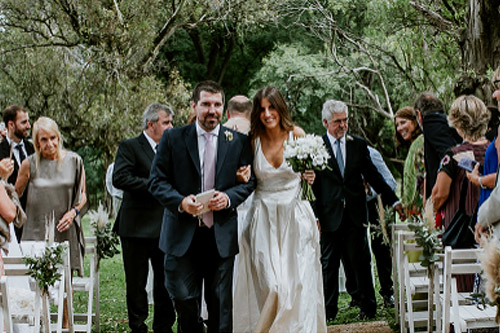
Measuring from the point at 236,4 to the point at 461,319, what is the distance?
15.8 meters

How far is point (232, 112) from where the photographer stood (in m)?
7.30

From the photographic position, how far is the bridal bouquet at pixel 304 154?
5.73 metres

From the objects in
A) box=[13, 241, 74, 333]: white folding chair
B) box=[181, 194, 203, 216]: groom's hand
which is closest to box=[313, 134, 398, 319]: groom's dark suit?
box=[181, 194, 203, 216]: groom's hand

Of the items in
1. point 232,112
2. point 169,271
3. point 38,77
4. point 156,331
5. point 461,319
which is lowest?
point 156,331

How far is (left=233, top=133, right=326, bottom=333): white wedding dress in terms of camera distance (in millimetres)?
5887

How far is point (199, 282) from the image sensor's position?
547 cm

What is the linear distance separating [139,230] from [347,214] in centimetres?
245

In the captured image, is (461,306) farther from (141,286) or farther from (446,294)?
(141,286)

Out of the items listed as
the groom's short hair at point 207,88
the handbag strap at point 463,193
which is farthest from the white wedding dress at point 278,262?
the handbag strap at point 463,193

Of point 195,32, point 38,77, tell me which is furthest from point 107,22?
point 195,32

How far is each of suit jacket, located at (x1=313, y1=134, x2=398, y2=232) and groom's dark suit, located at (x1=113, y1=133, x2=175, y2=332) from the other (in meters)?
1.94

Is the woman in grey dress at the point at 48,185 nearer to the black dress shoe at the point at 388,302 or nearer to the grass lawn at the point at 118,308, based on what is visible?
the grass lawn at the point at 118,308

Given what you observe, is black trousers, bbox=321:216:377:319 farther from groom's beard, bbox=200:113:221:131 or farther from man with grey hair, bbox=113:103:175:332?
groom's beard, bbox=200:113:221:131

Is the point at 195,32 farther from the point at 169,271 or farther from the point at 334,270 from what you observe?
the point at 169,271
